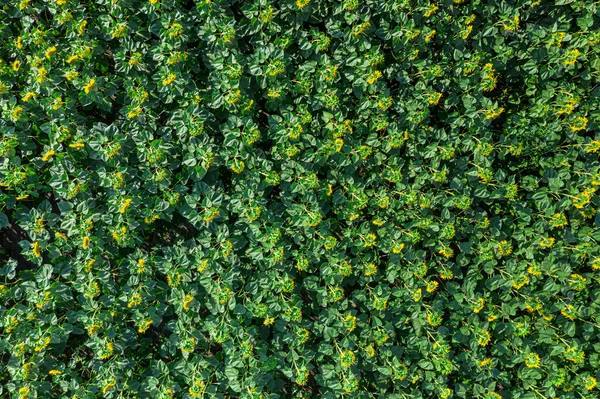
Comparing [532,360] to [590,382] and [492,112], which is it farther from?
[492,112]

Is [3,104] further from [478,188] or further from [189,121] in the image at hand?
[478,188]

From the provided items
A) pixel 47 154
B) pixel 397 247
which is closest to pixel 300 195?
pixel 397 247

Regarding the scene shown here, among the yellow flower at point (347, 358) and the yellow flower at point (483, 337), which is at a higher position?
the yellow flower at point (347, 358)

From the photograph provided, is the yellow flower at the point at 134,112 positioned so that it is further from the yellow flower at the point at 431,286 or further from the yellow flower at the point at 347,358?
the yellow flower at the point at 431,286

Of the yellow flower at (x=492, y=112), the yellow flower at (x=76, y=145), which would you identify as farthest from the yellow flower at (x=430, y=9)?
the yellow flower at (x=76, y=145)

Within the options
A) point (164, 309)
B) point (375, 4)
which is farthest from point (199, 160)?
point (375, 4)

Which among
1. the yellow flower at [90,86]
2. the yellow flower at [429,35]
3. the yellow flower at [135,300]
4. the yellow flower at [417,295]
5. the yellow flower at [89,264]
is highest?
the yellow flower at [90,86]

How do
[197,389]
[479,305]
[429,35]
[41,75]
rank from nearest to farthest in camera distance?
1. [41,75]
2. [429,35]
3. [197,389]
4. [479,305]

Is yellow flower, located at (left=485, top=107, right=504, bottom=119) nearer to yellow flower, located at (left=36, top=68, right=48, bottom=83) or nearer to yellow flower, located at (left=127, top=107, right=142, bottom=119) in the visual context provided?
yellow flower, located at (left=127, top=107, right=142, bottom=119)
